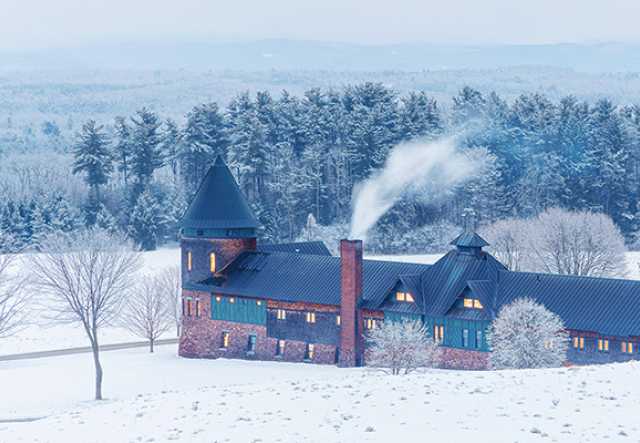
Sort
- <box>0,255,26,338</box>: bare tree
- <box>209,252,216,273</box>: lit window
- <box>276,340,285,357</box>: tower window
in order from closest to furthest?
<box>0,255,26,338</box>: bare tree → <box>276,340,285,357</box>: tower window → <box>209,252,216,273</box>: lit window

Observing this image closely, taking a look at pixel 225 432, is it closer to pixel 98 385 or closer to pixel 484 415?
pixel 484 415

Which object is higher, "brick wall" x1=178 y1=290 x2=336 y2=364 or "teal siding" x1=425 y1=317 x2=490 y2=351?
"teal siding" x1=425 y1=317 x2=490 y2=351

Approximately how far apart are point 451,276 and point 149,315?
68.3ft

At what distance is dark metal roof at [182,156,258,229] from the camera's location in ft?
224

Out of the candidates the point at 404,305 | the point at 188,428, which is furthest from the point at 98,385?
the point at 188,428

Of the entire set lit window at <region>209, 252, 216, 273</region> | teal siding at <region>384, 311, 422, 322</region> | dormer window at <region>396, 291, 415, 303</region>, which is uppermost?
lit window at <region>209, 252, 216, 273</region>

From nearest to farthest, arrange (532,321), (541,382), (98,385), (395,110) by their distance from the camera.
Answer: (541,382) → (532,321) → (98,385) → (395,110)

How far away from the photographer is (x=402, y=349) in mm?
52250

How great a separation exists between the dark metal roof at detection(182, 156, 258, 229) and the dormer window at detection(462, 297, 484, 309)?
1683 centimetres

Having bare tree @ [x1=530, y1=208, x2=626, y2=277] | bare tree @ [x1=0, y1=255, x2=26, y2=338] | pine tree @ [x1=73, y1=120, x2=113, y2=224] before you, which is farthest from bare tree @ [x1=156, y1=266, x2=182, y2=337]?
pine tree @ [x1=73, y1=120, x2=113, y2=224]

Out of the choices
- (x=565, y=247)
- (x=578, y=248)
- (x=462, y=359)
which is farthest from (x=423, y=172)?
(x=462, y=359)

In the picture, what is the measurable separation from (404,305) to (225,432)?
30.5 m

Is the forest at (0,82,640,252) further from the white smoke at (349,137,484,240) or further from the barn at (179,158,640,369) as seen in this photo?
the barn at (179,158,640,369)

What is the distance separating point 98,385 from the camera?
55.1 meters
